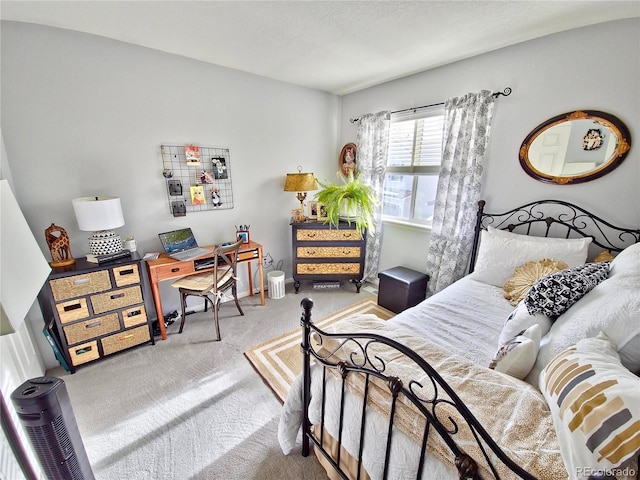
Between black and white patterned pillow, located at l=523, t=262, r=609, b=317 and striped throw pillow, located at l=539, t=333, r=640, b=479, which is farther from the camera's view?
black and white patterned pillow, located at l=523, t=262, r=609, b=317

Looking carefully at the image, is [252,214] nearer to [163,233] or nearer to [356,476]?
[163,233]

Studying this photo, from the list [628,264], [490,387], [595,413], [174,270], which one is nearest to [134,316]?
[174,270]

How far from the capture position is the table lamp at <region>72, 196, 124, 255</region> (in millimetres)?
1892

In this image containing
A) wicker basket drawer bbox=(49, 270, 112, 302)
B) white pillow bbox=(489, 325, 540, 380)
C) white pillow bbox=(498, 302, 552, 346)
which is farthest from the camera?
wicker basket drawer bbox=(49, 270, 112, 302)

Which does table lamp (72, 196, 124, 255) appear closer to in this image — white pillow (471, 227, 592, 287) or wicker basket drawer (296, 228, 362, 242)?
wicker basket drawer (296, 228, 362, 242)

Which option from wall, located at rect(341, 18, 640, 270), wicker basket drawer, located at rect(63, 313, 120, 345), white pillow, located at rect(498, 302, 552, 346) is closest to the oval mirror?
wall, located at rect(341, 18, 640, 270)

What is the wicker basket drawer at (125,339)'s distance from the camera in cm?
207

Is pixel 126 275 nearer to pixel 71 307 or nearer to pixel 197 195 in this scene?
pixel 71 307

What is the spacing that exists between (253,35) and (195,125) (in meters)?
0.99

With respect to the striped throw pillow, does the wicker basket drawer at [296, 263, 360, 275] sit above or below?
below

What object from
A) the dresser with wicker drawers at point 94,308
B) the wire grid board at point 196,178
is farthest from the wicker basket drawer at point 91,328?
the wire grid board at point 196,178

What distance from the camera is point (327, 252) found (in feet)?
10.4

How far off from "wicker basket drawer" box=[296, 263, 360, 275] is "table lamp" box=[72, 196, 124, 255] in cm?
178

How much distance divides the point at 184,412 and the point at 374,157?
9.66 feet
